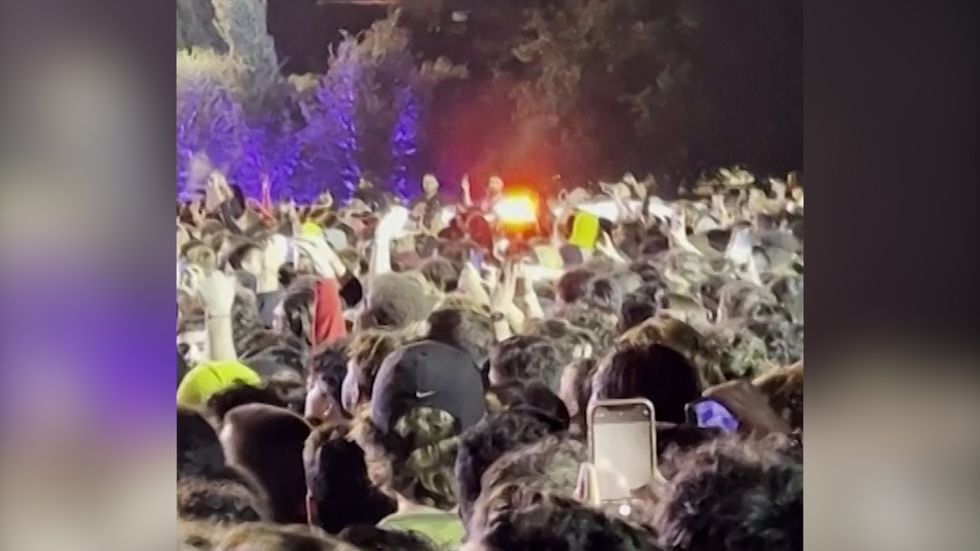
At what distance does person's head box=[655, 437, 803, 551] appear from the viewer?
190 centimetres

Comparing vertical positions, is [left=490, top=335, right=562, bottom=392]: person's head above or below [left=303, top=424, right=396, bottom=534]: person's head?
above

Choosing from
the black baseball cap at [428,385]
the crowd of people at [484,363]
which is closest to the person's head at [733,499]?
the crowd of people at [484,363]

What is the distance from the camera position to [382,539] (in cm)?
186

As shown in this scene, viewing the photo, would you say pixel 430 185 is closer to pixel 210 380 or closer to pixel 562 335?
pixel 562 335

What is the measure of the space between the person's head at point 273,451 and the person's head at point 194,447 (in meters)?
0.03

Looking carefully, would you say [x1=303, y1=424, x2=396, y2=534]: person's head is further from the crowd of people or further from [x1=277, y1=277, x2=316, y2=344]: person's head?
[x1=277, y1=277, x2=316, y2=344]: person's head

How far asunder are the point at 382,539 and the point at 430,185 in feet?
2.15

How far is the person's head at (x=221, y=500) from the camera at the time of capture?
184 centimetres

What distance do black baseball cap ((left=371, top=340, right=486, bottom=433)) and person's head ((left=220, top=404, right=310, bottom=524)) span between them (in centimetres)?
16

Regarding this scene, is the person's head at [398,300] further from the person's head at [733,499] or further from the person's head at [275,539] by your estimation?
the person's head at [733,499]
